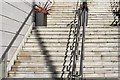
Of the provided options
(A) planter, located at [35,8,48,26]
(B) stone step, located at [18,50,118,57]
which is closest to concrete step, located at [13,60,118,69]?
(B) stone step, located at [18,50,118,57]

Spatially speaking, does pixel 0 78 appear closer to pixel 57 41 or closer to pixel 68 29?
pixel 57 41

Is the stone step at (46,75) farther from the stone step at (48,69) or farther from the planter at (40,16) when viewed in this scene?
the planter at (40,16)

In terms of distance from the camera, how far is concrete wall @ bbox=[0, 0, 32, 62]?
8.67 m

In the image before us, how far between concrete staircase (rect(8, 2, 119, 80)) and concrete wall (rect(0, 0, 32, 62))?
39cm

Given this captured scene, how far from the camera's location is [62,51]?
1020 centimetres

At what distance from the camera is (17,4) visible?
1002 centimetres

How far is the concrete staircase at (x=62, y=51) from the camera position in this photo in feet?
29.3

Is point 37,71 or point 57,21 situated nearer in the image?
point 37,71

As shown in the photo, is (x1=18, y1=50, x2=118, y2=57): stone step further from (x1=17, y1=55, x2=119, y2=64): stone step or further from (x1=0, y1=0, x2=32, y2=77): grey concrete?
(x1=0, y1=0, x2=32, y2=77): grey concrete

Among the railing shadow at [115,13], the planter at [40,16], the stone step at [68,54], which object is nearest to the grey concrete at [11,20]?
the stone step at [68,54]

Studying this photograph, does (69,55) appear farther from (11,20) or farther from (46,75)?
(11,20)

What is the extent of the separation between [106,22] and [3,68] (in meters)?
5.20

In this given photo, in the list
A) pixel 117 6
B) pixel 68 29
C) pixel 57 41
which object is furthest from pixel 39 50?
pixel 117 6

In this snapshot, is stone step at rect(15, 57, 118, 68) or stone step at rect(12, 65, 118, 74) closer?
stone step at rect(12, 65, 118, 74)
